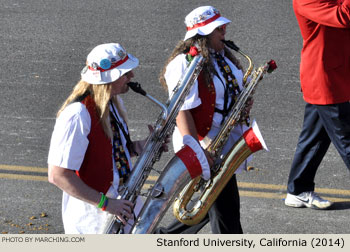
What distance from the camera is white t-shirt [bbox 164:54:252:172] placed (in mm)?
5715

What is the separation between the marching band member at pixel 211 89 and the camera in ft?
18.9

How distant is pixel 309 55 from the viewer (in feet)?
22.6

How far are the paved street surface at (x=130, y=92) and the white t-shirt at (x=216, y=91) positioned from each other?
128 centimetres

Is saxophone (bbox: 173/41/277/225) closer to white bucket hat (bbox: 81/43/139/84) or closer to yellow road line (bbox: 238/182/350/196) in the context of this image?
white bucket hat (bbox: 81/43/139/84)

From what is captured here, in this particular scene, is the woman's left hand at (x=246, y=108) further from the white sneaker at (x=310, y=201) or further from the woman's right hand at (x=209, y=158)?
the white sneaker at (x=310, y=201)

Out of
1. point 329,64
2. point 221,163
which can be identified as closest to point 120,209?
point 221,163

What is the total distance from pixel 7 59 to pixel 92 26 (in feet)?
5.13

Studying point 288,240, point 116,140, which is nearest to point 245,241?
point 288,240

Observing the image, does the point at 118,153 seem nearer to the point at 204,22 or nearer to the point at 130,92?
the point at 204,22

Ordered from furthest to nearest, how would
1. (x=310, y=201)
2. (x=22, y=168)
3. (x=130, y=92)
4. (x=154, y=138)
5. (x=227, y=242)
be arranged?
(x=130, y=92)
(x=22, y=168)
(x=310, y=201)
(x=227, y=242)
(x=154, y=138)

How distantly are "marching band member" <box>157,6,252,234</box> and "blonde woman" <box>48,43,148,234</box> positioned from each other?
2.75ft

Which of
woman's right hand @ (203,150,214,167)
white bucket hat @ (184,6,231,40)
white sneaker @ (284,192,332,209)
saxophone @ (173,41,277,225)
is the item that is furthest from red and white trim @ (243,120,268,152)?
white sneaker @ (284,192,332,209)

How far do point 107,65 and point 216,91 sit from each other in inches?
51.6

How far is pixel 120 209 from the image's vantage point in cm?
470
